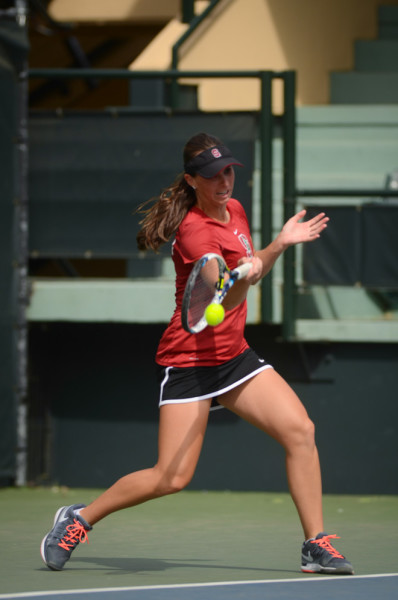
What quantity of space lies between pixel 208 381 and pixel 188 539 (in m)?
1.72

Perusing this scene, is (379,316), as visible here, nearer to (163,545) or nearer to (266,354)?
(266,354)

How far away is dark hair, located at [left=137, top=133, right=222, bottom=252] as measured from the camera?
5.71 m

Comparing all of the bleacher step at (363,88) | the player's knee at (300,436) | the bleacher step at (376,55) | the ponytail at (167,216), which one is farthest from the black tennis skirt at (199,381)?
the bleacher step at (376,55)

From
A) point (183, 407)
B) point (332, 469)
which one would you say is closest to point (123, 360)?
point (332, 469)

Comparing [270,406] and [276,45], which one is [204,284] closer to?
[270,406]

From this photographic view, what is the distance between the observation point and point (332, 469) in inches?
361

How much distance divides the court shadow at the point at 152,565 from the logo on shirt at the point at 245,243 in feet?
5.22

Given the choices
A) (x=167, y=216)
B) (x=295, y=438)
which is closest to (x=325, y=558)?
(x=295, y=438)

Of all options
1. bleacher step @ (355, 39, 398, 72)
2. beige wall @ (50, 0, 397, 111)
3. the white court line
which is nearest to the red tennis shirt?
the white court line

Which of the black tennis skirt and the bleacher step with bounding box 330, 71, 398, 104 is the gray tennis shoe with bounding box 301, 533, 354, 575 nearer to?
the black tennis skirt

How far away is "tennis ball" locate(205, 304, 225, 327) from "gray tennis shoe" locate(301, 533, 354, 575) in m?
1.23

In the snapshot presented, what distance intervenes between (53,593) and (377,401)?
442 cm

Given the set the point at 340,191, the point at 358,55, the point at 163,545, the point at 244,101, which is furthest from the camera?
the point at 358,55

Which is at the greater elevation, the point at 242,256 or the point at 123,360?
the point at 242,256
